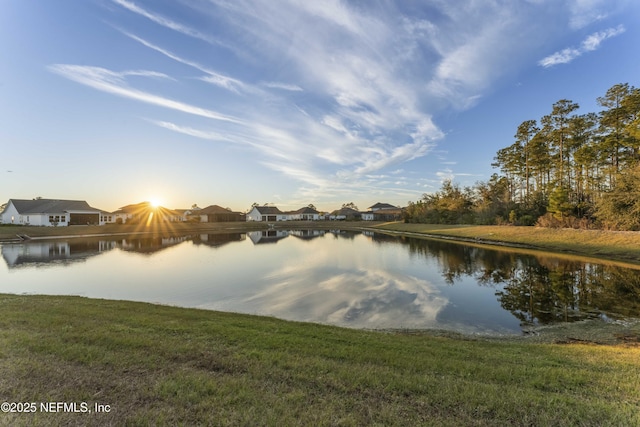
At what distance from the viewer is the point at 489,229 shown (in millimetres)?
35125

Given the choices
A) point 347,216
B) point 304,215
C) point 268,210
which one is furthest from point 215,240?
point 304,215

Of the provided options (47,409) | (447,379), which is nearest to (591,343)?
(447,379)

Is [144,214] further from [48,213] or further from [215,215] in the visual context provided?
[48,213]

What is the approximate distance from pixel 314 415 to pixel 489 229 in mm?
37849

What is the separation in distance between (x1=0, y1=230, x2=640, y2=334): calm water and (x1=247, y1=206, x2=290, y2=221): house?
2691 inches

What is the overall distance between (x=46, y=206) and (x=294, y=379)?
62932 mm

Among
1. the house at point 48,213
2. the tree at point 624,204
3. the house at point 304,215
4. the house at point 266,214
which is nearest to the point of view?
the tree at point 624,204

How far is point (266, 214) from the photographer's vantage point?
3578 inches

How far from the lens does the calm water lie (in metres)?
9.94

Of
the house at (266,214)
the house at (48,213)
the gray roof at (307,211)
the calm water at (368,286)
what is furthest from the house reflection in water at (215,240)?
the gray roof at (307,211)

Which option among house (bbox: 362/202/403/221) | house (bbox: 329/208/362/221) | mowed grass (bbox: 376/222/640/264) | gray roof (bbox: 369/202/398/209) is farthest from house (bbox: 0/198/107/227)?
gray roof (bbox: 369/202/398/209)

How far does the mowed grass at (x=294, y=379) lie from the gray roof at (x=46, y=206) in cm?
5587

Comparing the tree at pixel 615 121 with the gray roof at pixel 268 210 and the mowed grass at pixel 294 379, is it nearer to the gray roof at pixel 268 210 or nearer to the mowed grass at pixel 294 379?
the mowed grass at pixel 294 379

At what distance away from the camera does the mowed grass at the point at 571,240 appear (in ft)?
65.8
